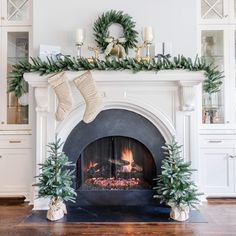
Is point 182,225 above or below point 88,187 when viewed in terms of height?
below

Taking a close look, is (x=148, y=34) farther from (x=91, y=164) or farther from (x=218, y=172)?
(x=218, y=172)

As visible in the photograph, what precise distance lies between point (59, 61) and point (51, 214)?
150cm

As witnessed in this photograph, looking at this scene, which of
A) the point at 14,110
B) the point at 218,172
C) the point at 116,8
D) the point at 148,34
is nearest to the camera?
the point at 148,34

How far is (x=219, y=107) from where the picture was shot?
338 cm

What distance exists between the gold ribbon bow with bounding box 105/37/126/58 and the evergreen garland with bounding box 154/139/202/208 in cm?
115

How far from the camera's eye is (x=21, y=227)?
2379 millimetres

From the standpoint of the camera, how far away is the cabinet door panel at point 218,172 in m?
3.22

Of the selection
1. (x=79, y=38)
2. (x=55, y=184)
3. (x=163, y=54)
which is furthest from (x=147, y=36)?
(x=55, y=184)

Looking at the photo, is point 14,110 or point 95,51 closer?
point 95,51

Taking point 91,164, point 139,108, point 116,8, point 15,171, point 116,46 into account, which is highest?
point 116,8

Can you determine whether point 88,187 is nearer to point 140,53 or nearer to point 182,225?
point 182,225

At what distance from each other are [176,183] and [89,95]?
1.18 m

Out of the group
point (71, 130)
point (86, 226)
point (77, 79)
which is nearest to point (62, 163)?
point (71, 130)

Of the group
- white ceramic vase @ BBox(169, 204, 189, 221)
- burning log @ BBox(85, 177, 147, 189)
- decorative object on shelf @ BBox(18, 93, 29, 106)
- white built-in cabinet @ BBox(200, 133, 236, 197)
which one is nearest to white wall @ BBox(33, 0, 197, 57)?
decorative object on shelf @ BBox(18, 93, 29, 106)
